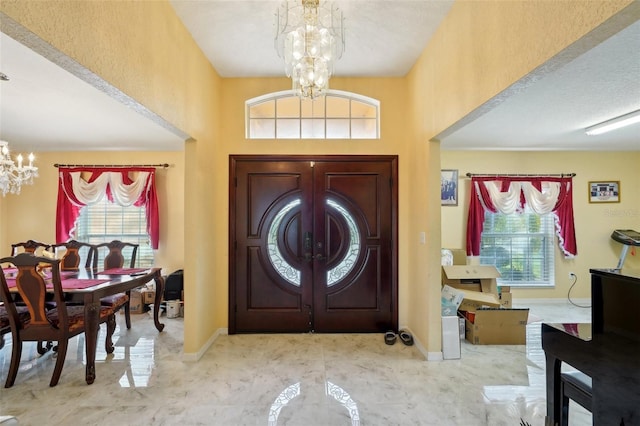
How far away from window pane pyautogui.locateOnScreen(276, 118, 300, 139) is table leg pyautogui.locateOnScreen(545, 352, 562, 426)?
312 centimetres

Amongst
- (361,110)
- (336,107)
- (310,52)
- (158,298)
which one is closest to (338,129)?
(336,107)

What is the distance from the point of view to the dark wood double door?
139 inches

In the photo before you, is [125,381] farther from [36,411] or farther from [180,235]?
[180,235]

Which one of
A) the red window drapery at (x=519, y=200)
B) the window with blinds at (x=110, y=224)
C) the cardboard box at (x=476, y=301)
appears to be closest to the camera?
the cardboard box at (x=476, y=301)

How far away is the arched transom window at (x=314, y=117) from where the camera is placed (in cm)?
363

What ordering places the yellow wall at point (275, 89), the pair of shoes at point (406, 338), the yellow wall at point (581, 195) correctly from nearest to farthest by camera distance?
the yellow wall at point (275, 89)
the pair of shoes at point (406, 338)
the yellow wall at point (581, 195)

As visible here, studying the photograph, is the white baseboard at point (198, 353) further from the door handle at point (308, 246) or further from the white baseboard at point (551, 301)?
the white baseboard at point (551, 301)

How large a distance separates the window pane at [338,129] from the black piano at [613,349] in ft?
9.00

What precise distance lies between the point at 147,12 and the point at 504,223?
562cm

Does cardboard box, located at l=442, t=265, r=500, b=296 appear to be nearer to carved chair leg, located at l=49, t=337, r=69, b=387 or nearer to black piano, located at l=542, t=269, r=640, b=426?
black piano, located at l=542, t=269, r=640, b=426

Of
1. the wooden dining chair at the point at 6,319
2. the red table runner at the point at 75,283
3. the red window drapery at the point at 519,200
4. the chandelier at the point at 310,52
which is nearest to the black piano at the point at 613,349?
the chandelier at the point at 310,52

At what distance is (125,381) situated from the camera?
2.54 metres

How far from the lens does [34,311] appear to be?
2.54 m

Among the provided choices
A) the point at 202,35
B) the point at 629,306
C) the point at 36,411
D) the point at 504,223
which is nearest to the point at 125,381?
the point at 36,411
